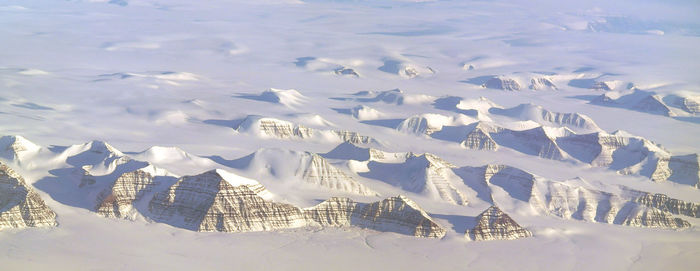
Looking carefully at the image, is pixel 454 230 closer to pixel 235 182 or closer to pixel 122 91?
pixel 235 182

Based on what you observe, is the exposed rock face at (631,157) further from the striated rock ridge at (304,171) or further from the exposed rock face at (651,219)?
the striated rock ridge at (304,171)

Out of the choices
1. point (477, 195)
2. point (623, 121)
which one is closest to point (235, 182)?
point (477, 195)

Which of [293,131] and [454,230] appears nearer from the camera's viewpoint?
[454,230]

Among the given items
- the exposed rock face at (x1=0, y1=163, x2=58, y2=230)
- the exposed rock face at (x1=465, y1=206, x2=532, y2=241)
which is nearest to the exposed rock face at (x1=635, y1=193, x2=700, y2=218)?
the exposed rock face at (x1=465, y1=206, x2=532, y2=241)

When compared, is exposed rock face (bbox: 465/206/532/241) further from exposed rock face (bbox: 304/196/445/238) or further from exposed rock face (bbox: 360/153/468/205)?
exposed rock face (bbox: 360/153/468/205)

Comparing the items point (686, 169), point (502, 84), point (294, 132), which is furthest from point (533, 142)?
point (502, 84)

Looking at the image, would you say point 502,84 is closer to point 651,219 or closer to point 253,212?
point 651,219

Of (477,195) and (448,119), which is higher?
(477,195)
